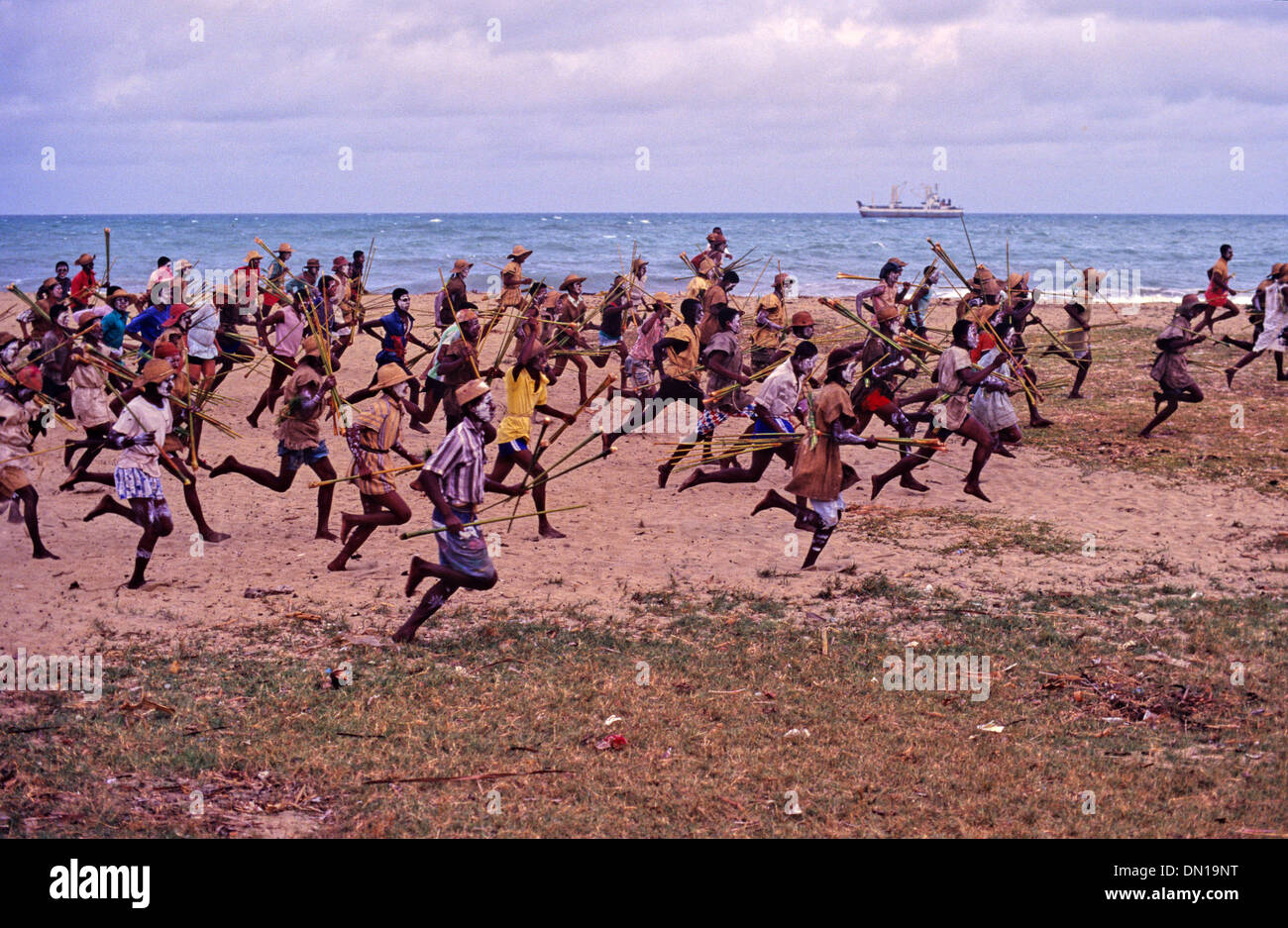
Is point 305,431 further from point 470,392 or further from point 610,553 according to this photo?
point 470,392

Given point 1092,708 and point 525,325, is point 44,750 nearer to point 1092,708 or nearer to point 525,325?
point 1092,708

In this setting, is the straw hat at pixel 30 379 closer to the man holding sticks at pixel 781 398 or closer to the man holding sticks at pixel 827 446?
the man holding sticks at pixel 781 398

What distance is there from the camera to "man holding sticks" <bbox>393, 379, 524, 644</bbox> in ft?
25.8

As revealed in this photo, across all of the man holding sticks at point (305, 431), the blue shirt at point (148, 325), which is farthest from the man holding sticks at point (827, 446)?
the blue shirt at point (148, 325)

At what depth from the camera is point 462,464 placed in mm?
7957

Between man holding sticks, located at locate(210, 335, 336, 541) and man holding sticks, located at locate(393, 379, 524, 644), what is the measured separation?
7.90ft

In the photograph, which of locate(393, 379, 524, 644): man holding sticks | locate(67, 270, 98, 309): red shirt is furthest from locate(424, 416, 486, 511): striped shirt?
locate(67, 270, 98, 309): red shirt

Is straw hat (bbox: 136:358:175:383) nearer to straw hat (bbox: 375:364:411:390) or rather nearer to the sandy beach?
straw hat (bbox: 375:364:411:390)

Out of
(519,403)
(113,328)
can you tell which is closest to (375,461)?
(519,403)

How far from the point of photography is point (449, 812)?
20.0ft

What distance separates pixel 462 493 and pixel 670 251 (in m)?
56.7

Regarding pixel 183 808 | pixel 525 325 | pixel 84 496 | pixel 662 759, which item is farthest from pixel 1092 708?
pixel 84 496

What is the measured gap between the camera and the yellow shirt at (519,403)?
35.1 feet

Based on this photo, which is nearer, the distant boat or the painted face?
the painted face
